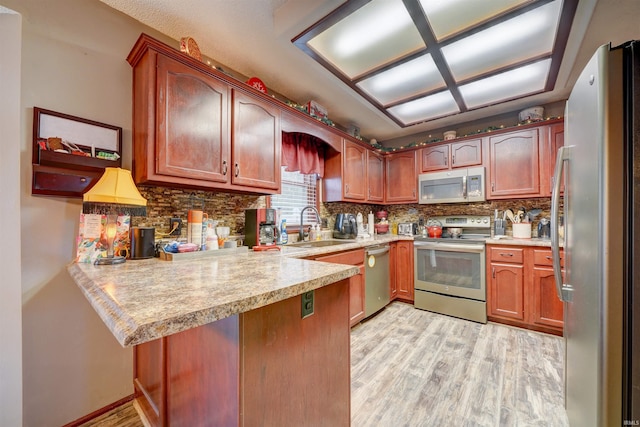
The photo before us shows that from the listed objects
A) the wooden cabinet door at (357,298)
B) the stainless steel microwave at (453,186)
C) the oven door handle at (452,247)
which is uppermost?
the stainless steel microwave at (453,186)

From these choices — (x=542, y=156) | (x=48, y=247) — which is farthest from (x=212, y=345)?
(x=542, y=156)

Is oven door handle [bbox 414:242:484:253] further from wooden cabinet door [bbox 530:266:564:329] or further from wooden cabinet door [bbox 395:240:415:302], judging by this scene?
wooden cabinet door [bbox 530:266:564:329]

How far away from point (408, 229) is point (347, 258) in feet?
5.50

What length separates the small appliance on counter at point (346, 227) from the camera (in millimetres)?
2932

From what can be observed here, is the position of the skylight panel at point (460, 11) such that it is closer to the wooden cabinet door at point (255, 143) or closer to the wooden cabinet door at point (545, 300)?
the wooden cabinet door at point (255, 143)

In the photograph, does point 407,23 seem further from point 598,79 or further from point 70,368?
point 70,368

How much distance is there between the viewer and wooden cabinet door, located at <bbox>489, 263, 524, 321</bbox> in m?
2.47

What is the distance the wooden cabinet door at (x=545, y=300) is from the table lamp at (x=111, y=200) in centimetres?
339

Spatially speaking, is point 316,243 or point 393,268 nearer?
point 316,243

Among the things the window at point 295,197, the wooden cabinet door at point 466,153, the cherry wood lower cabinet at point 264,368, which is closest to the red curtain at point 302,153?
the window at point 295,197

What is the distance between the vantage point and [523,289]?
2459 mm

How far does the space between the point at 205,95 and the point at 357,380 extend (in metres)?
2.23

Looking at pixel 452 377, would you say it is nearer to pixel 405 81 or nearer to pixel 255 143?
pixel 255 143

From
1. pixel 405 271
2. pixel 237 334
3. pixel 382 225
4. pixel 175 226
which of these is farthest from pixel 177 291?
pixel 382 225
